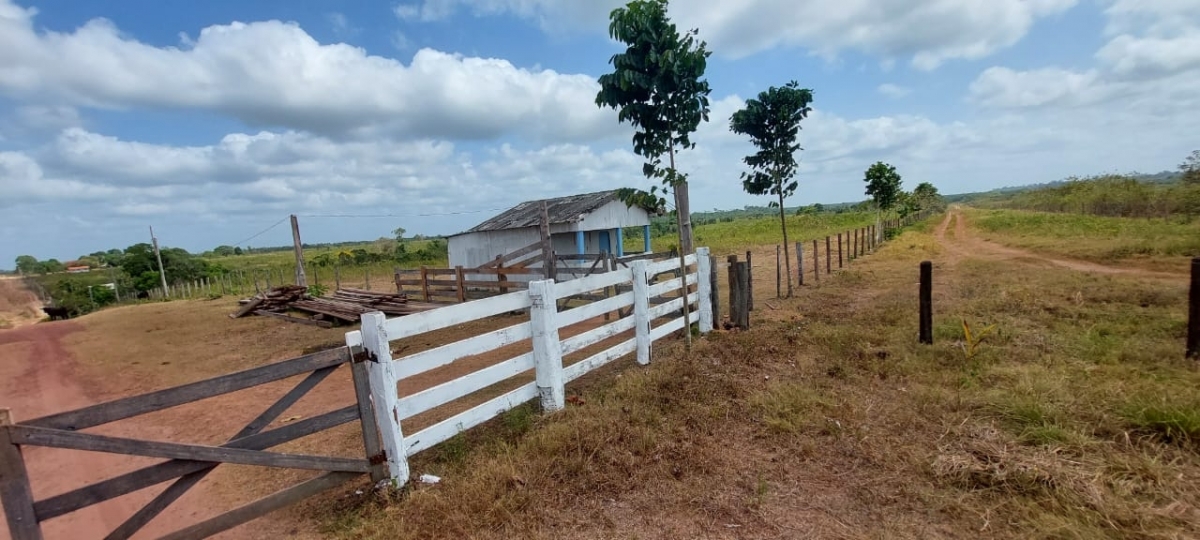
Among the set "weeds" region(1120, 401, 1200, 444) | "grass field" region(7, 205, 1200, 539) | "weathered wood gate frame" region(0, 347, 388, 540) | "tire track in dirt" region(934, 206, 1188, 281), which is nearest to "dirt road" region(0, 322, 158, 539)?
"grass field" region(7, 205, 1200, 539)

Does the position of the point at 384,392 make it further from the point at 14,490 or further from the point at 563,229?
the point at 563,229

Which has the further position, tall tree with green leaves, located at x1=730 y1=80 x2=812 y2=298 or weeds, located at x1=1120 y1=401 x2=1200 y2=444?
tall tree with green leaves, located at x1=730 y1=80 x2=812 y2=298

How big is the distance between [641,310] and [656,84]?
2.79 metres

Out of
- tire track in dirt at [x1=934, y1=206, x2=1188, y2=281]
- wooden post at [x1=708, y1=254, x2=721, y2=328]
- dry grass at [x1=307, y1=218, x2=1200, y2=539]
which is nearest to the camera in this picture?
dry grass at [x1=307, y1=218, x2=1200, y2=539]

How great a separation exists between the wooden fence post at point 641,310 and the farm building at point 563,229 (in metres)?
7.60

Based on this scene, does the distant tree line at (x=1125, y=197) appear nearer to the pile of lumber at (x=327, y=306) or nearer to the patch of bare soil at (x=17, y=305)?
the pile of lumber at (x=327, y=306)

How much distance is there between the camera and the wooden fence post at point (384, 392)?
3.48 meters

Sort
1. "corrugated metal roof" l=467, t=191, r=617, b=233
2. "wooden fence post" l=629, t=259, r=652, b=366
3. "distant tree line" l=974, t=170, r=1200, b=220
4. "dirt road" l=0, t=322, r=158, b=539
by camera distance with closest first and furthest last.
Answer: "dirt road" l=0, t=322, r=158, b=539 → "wooden fence post" l=629, t=259, r=652, b=366 → "corrugated metal roof" l=467, t=191, r=617, b=233 → "distant tree line" l=974, t=170, r=1200, b=220

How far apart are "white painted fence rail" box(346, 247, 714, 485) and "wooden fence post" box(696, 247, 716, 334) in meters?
0.63

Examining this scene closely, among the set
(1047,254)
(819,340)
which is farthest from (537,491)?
(1047,254)

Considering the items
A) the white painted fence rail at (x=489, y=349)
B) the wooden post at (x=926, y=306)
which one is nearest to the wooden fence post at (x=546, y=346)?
the white painted fence rail at (x=489, y=349)

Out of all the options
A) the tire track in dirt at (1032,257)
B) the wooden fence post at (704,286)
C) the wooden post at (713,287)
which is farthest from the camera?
the tire track in dirt at (1032,257)

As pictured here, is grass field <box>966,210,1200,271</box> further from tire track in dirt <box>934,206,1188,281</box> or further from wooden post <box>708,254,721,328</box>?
wooden post <box>708,254,721,328</box>

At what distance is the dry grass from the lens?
302 cm
